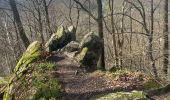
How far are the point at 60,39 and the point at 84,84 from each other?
6.61 metres

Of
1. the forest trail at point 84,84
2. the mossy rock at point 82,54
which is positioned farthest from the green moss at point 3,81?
the mossy rock at point 82,54

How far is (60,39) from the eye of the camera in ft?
57.3

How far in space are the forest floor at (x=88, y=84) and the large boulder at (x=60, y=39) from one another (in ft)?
11.8

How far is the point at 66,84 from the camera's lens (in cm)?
1143

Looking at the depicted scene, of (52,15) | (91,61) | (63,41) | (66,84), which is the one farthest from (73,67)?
(52,15)

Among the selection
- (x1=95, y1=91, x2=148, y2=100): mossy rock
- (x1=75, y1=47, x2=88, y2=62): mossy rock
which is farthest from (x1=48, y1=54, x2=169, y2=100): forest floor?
(x1=75, y1=47, x2=88, y2=62): mossy rock

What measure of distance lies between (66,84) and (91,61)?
3737 mm

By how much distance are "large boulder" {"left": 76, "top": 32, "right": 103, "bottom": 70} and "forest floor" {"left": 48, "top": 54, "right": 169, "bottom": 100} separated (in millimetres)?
1275

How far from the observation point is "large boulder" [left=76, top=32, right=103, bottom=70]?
14.8 m

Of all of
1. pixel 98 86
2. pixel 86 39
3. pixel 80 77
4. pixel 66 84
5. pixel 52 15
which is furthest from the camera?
pixel 52 15

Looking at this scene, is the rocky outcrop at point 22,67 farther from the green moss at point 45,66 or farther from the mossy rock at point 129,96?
the mossy rock at point 129,96

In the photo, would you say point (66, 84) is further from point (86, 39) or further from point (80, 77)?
point (86, 39)

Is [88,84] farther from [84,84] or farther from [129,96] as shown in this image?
[129,96]

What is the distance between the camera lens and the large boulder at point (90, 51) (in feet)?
48.5
